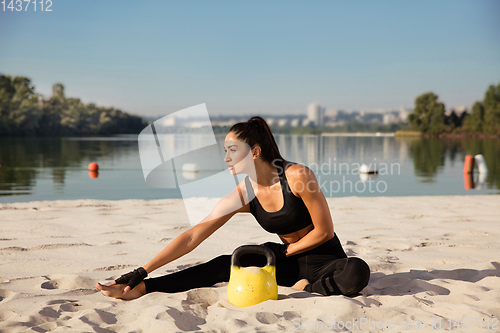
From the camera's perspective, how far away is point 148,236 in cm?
523

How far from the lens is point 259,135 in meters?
2.96

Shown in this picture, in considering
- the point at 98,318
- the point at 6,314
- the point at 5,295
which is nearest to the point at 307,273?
the point at 98,318

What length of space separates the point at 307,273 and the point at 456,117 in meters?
103

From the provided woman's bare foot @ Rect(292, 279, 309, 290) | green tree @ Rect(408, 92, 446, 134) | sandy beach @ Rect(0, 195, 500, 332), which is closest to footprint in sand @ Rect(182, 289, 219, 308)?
sandy beach @ Rect(0, 195, 500, 332)

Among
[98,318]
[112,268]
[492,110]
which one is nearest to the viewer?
[98,318]

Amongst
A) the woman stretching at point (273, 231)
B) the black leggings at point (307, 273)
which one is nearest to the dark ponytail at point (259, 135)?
the woman stretching at point (273, 231)

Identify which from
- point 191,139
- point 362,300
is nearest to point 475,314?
point 362,300

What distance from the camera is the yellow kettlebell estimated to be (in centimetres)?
279

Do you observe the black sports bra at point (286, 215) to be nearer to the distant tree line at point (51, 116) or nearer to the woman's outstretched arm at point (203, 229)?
the woman's outstretched arm at point (203, 229)

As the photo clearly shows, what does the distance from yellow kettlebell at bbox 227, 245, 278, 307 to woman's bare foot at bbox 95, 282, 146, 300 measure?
0.67 m

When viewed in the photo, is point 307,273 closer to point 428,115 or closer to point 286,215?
point 286,215

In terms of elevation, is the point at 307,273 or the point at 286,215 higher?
the point at 286,215

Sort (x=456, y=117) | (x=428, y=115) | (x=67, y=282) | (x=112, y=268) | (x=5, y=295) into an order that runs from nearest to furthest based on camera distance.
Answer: (x=5, y=295)
(x=67, y=282)
(x=112, y=268)
(x=456, y=117)
(x=428, y=115)

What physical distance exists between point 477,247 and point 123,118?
107 m
